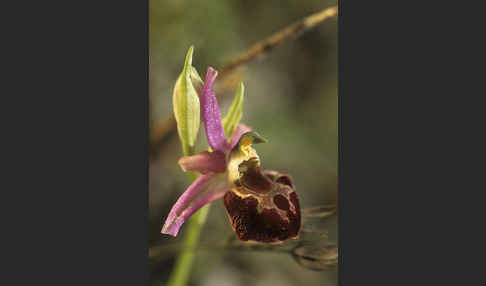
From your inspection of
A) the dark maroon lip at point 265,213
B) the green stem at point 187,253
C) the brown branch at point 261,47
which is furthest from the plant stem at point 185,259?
the brown branch at point 261,47

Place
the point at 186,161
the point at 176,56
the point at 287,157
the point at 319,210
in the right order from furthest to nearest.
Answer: the point at 287,157, the point at 176,56, the point at 319,210, the point at 186,161

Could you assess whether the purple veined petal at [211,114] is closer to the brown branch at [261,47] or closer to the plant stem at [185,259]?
the plant stem at [185,259]

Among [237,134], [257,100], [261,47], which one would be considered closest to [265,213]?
[237,134]

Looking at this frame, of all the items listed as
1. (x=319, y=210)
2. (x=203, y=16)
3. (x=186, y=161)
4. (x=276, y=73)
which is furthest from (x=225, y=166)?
(x=203, y=16)

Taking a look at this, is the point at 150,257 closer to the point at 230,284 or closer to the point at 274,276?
the point at 230,284

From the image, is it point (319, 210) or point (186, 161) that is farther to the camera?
point (319, 210)

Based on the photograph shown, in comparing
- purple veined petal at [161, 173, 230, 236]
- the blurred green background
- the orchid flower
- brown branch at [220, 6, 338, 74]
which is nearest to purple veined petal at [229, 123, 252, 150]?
the orchid flower
